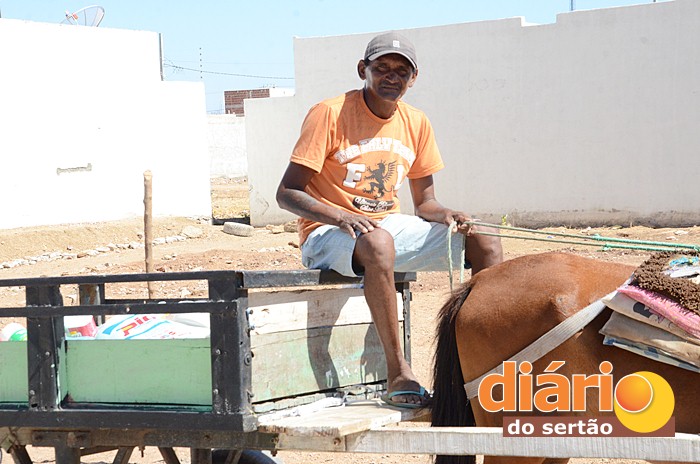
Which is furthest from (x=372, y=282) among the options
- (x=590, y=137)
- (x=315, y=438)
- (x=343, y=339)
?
(x=590, y=137)

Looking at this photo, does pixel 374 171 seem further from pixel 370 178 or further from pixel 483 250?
pixel 483 250

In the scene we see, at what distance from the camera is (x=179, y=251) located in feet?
49.6

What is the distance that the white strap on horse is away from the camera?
3053 millimetres

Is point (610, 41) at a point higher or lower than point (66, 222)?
higher

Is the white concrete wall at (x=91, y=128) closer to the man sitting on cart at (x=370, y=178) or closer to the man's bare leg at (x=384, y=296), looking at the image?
the man sitting on cart at (x=370, y=178)

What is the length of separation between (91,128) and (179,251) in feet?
11.6

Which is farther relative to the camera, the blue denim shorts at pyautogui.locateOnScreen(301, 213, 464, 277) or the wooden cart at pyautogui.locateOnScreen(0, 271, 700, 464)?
the blue denim shorts at pyautogui.locateOnScreen(301, 213, 464, 277)

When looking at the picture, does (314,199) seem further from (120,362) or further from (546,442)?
(546,442)

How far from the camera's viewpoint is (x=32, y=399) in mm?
3426

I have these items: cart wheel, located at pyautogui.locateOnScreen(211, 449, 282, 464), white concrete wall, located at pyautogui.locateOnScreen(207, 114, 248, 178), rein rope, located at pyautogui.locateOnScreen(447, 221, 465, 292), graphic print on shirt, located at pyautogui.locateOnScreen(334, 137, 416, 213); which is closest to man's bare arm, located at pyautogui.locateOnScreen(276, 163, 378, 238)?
graphic print on shirt, located at pyautogui.locateOnScreen(334, 137, 416, 213)

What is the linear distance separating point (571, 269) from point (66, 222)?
1477cm

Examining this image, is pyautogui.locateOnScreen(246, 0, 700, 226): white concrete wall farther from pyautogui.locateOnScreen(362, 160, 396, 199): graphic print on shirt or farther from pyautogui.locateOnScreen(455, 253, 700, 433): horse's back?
pyautogui.locateOnScreen(455, 253, 700, 433): horse's back

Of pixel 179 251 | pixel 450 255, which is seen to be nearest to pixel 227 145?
pixel 179 251

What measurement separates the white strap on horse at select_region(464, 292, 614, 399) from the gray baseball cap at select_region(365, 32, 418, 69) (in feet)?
4.44
